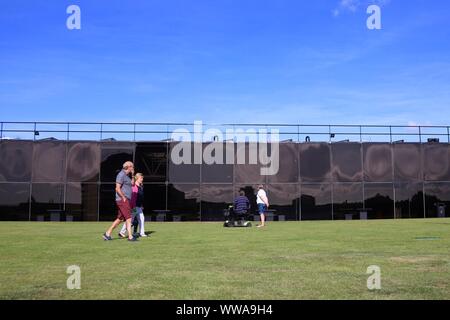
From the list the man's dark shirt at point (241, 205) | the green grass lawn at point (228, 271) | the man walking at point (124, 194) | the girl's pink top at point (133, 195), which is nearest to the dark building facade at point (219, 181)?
the man's dark shirt at point (241, 205)

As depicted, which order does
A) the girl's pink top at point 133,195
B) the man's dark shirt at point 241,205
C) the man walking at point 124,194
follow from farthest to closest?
1. the man's dark shirt at point 241,205
2. the girl's pink top at point 133,195
3. the man walking at point 124,194

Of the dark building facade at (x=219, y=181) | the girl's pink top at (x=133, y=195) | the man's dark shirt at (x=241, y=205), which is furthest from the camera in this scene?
the dark building facade at (x=219, y=181)

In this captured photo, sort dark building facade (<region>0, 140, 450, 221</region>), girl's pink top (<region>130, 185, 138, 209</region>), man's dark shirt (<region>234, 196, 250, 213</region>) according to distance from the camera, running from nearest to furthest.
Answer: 1. girl's pink top (<region>130, 185, 138, 209</region>)
2. man's dark shirt (<region>234, 196, 250, 213</region>)
3. dark building facade (<region>0, 140, 450, 221</region>)

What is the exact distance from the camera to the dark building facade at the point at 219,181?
105 feet

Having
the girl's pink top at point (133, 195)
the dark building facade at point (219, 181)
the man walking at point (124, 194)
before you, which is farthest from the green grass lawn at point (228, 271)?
the dark building facade at point (219, 181)

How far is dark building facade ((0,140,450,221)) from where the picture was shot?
31953 mm

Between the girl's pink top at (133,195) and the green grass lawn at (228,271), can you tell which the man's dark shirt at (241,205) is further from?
the green grass lawn at (228,271)

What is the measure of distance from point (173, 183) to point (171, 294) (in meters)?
26.5

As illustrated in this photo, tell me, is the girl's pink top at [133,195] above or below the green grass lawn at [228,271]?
above

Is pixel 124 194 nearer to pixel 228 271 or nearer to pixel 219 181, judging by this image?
pixel 228 271

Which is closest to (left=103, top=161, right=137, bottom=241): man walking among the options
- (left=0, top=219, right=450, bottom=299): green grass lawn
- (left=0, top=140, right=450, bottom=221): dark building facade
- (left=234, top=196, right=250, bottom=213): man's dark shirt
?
(left=0, top=219, right=450, bottom=299): green grass lawn

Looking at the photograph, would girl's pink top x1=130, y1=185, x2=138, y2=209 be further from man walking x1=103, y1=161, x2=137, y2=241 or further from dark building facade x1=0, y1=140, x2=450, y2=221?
dark building facade x1=0, y1=140, x2=450, y2=221

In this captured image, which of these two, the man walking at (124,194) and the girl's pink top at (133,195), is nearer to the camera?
the man walking at (124,194)

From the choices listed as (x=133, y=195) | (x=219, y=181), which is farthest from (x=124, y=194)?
(x=219, y=181)
